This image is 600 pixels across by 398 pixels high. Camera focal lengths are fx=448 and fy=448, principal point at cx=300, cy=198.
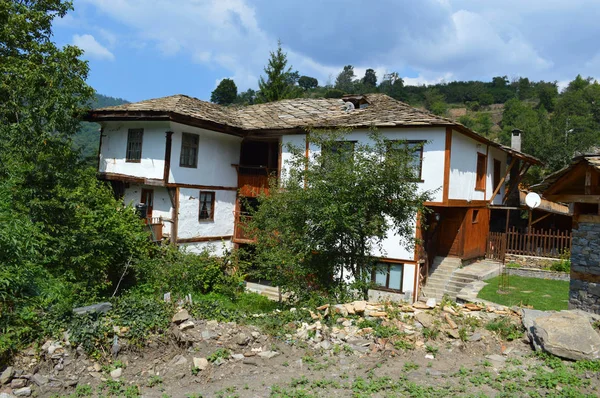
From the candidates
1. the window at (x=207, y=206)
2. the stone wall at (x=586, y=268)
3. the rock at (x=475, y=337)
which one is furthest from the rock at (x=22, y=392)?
the window at (x=207, y=206)

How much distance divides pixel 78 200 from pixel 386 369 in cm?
932

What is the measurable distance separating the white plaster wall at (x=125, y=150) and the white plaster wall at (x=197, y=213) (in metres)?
1.48

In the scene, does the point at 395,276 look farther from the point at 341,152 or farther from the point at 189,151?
the point at 189,151

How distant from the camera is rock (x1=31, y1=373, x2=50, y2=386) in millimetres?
6941

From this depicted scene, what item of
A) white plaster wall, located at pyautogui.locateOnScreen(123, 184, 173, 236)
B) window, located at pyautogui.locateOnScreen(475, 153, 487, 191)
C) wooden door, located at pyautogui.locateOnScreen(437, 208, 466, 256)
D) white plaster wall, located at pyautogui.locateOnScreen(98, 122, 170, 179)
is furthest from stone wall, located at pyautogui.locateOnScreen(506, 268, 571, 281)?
white plaster wall, located at pyautogui.locateOnScreen(98, 122, 170, 179)

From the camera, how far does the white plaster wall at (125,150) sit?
17391 mm

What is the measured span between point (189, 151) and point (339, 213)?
399 inches

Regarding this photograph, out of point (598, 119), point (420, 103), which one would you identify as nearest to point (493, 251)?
point (598, 119)

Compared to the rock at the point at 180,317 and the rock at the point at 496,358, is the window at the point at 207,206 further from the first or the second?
the rock at the point at 496,358

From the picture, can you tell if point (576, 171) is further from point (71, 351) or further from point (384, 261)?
point (71, 351)

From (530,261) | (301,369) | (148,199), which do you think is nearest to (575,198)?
(301,369)

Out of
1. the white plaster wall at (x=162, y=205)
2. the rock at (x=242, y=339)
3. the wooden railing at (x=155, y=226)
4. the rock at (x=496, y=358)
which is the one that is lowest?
the rock at (x=242, y=339)

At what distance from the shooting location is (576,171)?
970cm

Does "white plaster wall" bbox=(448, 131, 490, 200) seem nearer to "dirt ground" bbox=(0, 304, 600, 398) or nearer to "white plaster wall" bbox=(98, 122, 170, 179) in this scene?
"dirt ground" bbox=(0, 304, 600, 398)
